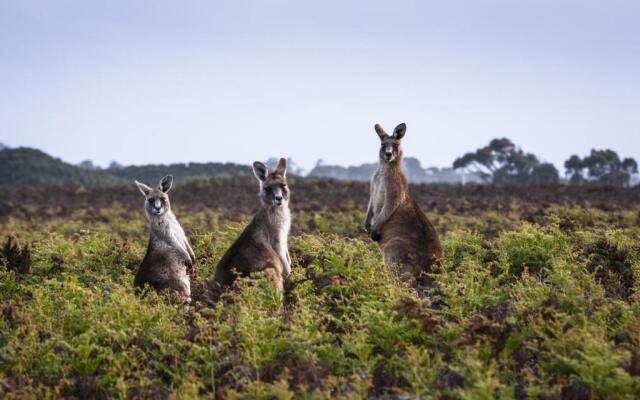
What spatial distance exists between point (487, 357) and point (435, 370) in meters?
Answer: 0.56

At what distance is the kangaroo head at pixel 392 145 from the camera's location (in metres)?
9.92

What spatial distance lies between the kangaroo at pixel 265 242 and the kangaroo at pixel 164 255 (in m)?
0.69

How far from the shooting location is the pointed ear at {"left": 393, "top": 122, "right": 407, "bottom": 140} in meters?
10.0

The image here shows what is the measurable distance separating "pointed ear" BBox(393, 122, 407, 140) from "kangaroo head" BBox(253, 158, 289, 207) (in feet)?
7.59

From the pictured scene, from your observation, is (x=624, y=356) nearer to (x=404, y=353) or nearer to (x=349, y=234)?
(x=404, y=353)

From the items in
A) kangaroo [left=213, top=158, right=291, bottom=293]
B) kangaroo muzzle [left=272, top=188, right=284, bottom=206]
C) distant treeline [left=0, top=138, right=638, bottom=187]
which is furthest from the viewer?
distant treeline [left=0, top=138, right=638, bottom=187]

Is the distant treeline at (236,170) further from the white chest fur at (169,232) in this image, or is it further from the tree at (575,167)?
the white chest fur at (169,232)

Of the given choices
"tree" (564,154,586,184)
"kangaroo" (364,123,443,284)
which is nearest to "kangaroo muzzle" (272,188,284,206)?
"kangaroo" (364,123,443,284)

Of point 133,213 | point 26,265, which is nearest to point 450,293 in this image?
point 26,265

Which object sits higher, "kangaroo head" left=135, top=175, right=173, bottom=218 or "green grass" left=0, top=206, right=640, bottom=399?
"kangaroo head" left=135, top=175, right=173, bottom=218

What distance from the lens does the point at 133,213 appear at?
95.7ft

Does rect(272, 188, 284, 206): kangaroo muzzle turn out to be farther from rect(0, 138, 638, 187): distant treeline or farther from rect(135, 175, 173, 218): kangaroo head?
rect(0, 138, 638, 187): distant treeline

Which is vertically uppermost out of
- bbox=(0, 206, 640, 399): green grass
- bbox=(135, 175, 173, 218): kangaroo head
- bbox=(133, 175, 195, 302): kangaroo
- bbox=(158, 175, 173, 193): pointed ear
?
bbox=(158, 175, 173, 193): pointed ear

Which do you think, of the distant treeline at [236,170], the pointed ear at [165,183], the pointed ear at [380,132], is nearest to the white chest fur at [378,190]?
the pointed ear at [380,132]
